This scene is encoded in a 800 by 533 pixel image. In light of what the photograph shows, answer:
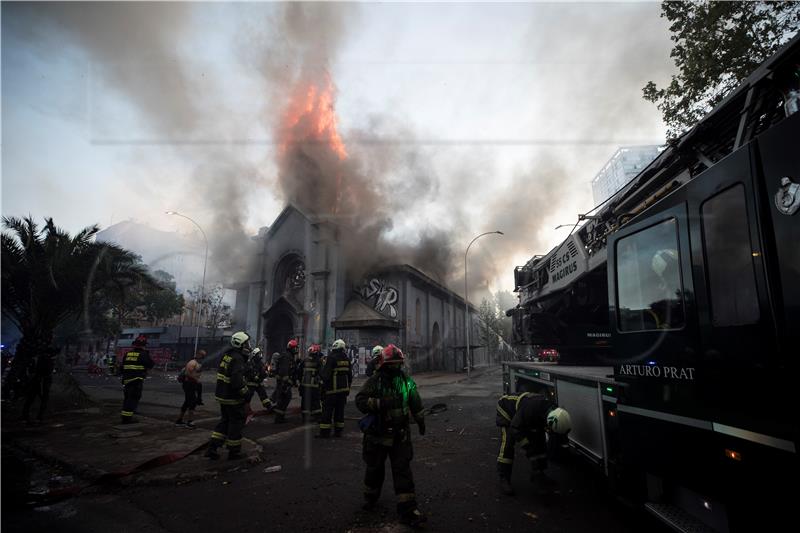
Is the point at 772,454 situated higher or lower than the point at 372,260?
lower

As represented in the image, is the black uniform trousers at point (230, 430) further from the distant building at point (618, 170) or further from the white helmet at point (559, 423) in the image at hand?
the distant building at point (618, 170)

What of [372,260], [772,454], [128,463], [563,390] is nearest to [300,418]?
[128,463]

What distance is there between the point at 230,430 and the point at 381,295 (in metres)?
18.9

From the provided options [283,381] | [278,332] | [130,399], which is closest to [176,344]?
[278,332]

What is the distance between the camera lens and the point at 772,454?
2.04 metres

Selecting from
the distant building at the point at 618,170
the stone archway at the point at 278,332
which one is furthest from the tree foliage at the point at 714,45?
the distant building at the point at 618,170

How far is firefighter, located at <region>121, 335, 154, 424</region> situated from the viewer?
795 centimetres

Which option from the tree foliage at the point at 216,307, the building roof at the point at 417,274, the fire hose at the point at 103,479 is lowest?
the fire hose at the point at 103,479

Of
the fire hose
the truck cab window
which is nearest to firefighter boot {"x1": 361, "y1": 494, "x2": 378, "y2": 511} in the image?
the truck cab window

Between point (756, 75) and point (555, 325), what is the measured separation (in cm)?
517

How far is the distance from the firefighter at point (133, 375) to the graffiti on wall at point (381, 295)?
53.7 feet

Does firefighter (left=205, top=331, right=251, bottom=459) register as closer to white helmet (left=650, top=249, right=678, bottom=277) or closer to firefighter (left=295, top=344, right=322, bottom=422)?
firefighter (left=295, top=344, right=322, bottom=422)

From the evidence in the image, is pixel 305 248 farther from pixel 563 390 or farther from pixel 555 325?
pixel 563 390

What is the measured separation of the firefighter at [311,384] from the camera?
8.84m
